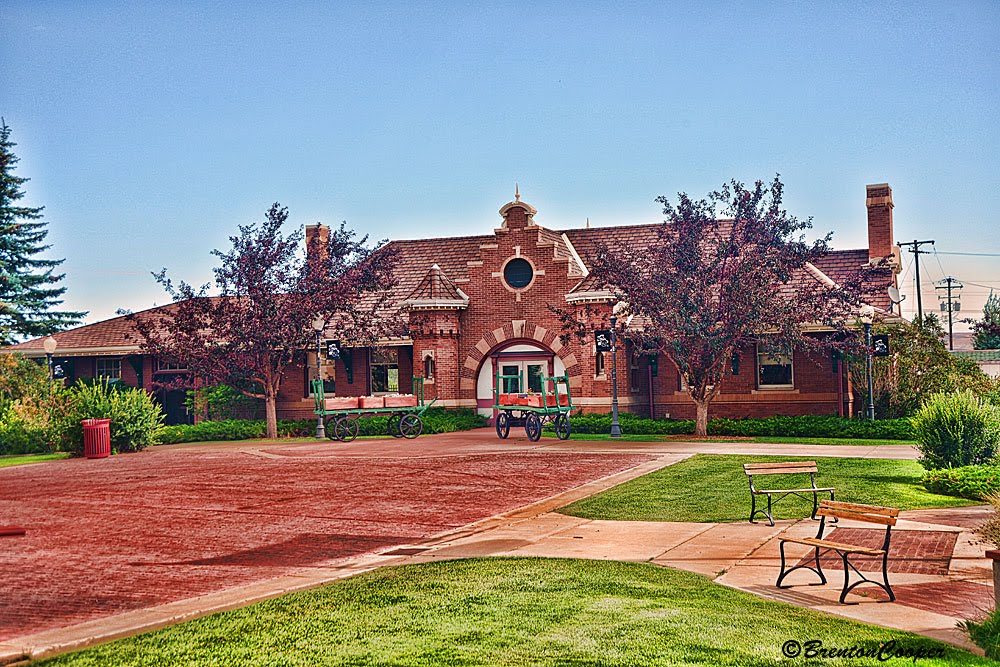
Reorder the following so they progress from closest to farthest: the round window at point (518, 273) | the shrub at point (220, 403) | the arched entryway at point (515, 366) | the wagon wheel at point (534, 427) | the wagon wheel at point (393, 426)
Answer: the wagon wheel at point (534, 427) < the wagon wheel at point (393, 426) < the round window at point (518, 273) < the arched entryway at point (515, 366) < the shrub at point (220, 403)

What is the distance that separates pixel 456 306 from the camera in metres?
34.6

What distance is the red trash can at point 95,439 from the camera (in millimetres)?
26688

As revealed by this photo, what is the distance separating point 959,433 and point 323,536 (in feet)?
37.0

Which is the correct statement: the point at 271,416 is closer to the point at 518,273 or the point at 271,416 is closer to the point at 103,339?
the point at 518,273

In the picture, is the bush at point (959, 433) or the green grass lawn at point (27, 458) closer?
the bush at point (959, 433)

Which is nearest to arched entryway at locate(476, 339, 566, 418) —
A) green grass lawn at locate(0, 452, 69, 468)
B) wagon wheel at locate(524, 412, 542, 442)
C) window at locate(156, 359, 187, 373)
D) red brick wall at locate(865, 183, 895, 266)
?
wagon wheel at locate(524, 412, 542, 442)

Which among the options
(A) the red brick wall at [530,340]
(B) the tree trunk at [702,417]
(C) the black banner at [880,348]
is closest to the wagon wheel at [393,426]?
(A) the red brick wall at [530,340]

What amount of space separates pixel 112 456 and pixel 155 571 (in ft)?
57.0

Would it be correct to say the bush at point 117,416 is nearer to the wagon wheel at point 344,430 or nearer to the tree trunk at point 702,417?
the wagon wheel at point 344,430

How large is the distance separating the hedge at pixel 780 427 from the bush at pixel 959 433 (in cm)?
807

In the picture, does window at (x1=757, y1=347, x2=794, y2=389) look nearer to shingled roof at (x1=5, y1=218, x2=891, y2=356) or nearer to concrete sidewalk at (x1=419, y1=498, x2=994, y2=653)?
shingled roof at (x1=5, y1=218, x2=891, y2=356)

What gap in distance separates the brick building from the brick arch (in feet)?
0.12

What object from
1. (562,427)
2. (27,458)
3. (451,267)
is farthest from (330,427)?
(27,458)

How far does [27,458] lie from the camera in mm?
28172
